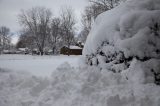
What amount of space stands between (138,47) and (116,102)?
138cm

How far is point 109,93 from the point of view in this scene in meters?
4.26

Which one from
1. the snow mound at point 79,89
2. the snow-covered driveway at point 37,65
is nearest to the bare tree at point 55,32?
the snow-covered driveway at point 37,65

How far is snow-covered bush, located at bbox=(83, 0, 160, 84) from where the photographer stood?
4.39m

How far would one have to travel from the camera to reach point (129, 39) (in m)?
4.58

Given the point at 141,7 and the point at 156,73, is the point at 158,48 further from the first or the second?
the point at 141,7

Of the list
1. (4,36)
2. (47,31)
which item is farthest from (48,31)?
(4,36)

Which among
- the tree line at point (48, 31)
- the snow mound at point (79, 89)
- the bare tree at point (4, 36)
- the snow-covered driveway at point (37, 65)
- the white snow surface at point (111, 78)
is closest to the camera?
the snow mound at point (79, 89)

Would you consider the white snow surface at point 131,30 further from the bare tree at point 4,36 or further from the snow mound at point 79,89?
the bare tree at point 4,36

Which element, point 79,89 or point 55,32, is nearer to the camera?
point 79,89

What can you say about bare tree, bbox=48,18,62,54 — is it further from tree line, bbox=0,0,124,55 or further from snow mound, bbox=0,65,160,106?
snow mound, bbox=0,65,160,106

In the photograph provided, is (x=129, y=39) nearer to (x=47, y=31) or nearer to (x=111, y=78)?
(x=111, y=78)

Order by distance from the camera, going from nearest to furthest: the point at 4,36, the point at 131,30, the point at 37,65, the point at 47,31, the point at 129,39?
the point at 129,39
the point at 131,30
the point at 37,65
the point at 47,31
the point at 4,36

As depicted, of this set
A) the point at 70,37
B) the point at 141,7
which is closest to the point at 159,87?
the point at 141,7

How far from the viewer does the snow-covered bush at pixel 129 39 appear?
4395 mm
